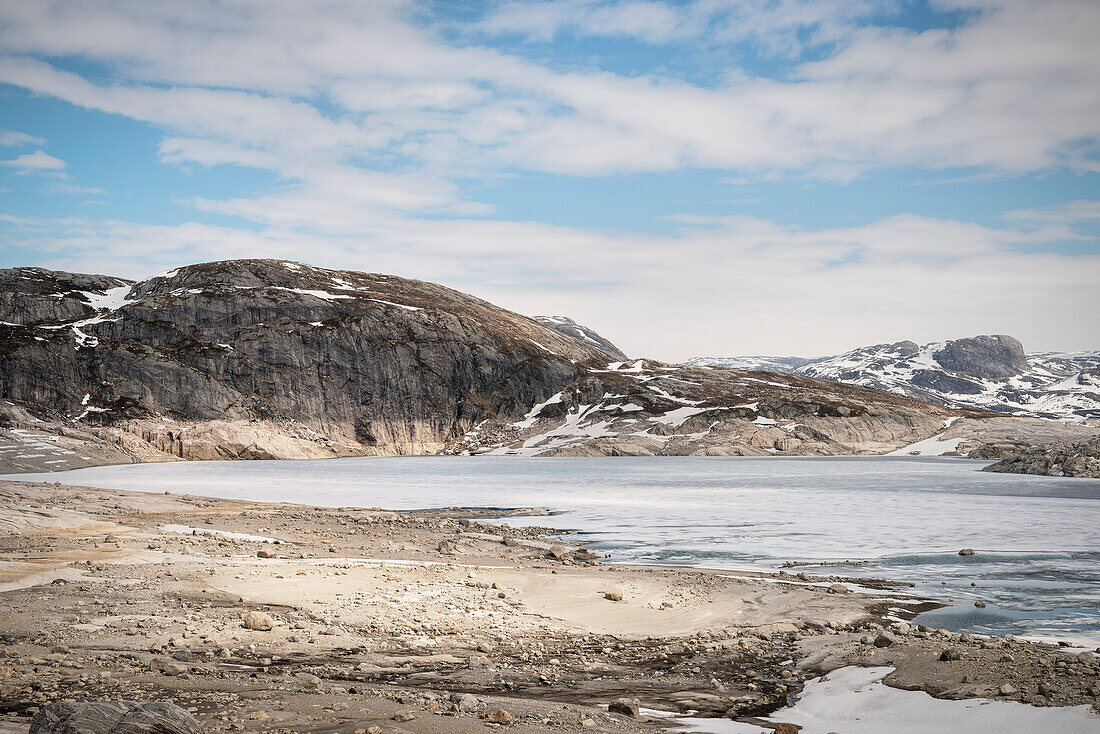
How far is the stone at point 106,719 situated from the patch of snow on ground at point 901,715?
623 cm

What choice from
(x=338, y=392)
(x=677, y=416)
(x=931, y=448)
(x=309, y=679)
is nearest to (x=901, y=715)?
(x=309, y=679)

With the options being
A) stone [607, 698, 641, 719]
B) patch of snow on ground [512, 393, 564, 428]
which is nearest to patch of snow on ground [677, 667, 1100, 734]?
stone [607, 698, 641, 719]

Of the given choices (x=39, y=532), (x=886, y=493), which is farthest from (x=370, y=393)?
(x=39, y=532)

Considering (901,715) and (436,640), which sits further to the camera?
(436,640)

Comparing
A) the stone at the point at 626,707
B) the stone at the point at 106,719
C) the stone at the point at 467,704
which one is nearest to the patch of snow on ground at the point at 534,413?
the stone at the point at 626,707

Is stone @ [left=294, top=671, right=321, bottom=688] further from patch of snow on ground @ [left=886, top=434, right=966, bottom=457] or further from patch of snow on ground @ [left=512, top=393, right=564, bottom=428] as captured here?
patch of snow on ground @ [left=886, top=434, right=966, bottom=457]

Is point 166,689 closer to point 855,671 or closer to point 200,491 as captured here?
point 855,671

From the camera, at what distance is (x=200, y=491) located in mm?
59281

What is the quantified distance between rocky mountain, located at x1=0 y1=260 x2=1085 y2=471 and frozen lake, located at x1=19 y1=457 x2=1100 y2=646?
76.9 m

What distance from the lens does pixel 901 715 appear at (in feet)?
33.9

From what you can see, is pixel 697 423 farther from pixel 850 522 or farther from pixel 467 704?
pixel 467 704

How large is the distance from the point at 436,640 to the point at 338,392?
16935 centimetres

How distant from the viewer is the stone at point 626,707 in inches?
401

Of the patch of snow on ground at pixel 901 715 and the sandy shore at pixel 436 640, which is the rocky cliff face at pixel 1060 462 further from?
the patch of snow on ground at pixel 901 715
